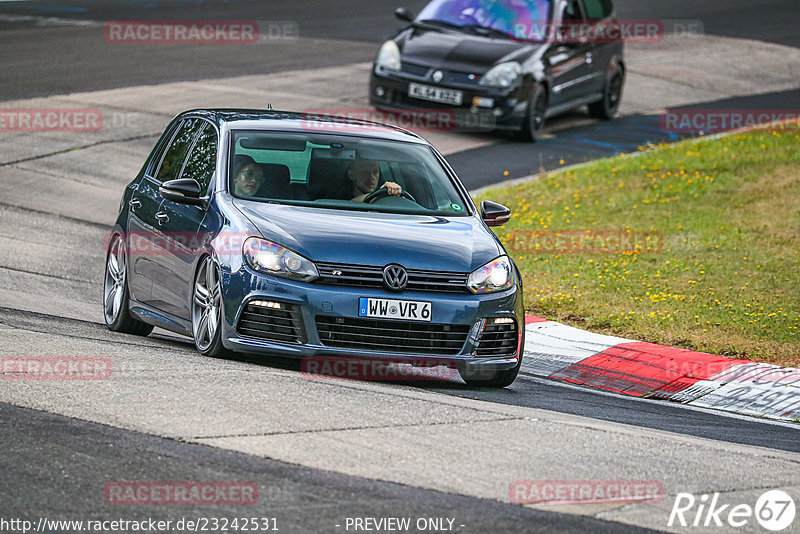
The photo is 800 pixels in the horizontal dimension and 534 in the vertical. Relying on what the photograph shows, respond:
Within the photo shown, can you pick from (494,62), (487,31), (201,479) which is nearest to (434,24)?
(487,31)

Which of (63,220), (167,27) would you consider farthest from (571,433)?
(167,27)

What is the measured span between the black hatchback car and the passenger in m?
10.5

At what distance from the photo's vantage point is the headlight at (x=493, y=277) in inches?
326

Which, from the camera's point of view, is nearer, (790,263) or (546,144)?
(790,263)

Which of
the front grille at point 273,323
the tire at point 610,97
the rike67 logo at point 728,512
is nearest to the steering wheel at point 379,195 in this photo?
the front grille at point 273,323

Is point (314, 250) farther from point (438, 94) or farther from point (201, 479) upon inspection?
point (438, 94)

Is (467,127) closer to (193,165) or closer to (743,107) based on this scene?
(743,107)

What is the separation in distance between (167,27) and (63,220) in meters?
13.0

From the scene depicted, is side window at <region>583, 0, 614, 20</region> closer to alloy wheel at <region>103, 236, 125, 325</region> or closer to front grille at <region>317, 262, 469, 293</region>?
alloy wheel at <region>103, 236, 125, 325</region>

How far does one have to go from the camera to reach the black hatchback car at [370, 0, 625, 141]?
19.3 m

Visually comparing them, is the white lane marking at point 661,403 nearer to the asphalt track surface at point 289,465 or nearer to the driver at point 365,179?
the asphalt track surface at point 289,465

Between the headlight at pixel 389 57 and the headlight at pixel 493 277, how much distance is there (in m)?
11.4

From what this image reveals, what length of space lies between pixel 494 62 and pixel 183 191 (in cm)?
1128

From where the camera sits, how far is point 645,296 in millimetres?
12211
